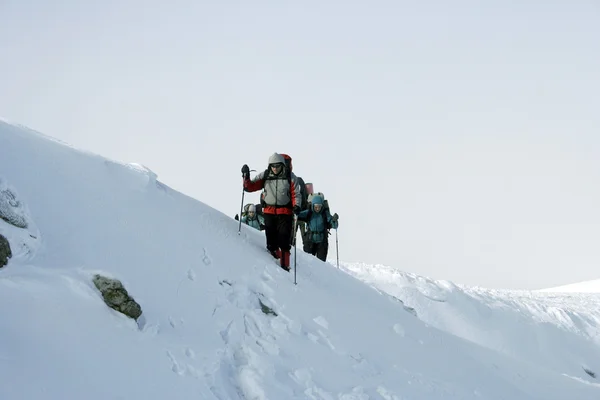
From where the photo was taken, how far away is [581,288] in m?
30.1

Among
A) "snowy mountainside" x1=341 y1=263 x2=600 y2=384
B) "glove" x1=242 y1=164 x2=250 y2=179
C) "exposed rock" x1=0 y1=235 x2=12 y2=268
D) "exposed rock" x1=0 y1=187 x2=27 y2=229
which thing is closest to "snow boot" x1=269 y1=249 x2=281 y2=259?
"glove" x1=242 y1=164 x2=250 y2=179

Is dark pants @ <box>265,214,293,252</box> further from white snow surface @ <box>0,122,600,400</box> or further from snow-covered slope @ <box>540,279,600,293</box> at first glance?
snow-covered slope @ <box>540,279,600,293</box>

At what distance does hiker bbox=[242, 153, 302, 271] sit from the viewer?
380 inches

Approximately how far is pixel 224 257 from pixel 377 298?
391 centimetres

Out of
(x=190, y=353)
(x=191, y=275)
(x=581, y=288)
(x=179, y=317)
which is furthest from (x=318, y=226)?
(x=581, y=288)

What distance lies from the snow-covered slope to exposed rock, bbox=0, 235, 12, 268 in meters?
29.7

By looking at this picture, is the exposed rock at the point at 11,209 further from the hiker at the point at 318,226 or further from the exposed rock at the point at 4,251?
the hiker at the point at 318,226

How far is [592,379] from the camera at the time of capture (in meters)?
16.5

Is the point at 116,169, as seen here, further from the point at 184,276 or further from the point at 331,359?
the point at 331,359

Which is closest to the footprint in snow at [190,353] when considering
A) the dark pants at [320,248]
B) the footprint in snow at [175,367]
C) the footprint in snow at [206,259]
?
the footprint in snow at [175,367]

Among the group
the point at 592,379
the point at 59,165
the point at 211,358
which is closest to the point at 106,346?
the point at 211,358

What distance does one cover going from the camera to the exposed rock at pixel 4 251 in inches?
215

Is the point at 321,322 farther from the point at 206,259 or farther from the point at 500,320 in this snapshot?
the point at 500,320

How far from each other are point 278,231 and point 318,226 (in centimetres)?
540
